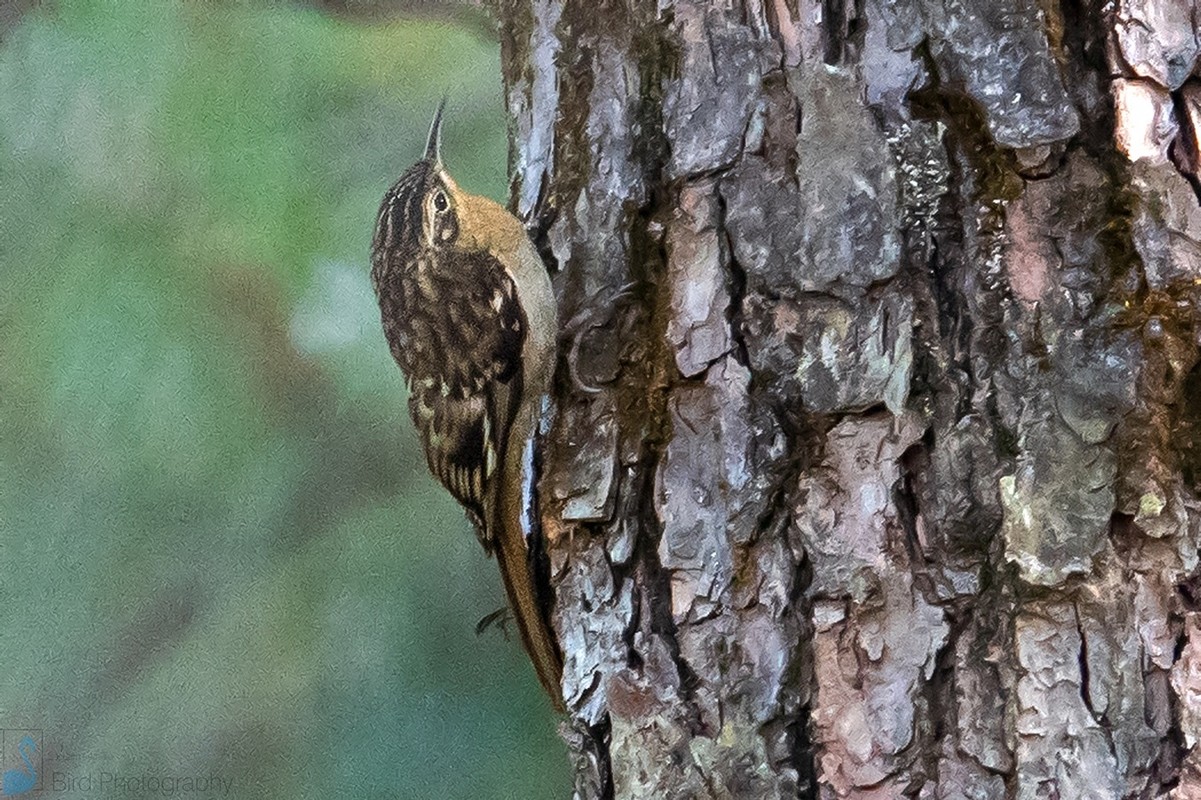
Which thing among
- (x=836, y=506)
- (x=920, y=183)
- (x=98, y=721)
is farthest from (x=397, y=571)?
(x=920, y=183)

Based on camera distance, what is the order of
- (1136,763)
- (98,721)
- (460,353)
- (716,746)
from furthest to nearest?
(460,353), (98,721), (716,746), (1136,763)

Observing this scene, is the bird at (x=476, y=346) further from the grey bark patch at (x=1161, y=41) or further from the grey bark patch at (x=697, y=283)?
the grey bark patch at (x=1161, y=41)

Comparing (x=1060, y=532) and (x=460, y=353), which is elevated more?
(x=460, y=353)

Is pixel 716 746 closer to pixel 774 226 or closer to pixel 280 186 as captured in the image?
pixel 774 226

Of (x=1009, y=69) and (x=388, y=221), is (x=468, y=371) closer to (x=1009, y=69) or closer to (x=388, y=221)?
(x=388, y=221)

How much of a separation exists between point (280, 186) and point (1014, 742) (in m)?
0.86

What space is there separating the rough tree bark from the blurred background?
0.37m

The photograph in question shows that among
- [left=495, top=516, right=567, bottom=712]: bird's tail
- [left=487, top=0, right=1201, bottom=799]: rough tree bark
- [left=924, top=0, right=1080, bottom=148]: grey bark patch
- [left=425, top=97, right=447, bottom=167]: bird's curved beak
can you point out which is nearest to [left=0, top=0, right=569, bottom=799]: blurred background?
[left=425, top=97, right=447, bottom=167]: bird's curved beak

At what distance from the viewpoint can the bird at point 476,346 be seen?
997 millimetres

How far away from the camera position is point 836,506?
717mm

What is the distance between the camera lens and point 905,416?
702mm

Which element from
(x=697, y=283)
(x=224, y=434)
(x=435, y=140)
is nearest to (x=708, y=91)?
(x=697, y=283)

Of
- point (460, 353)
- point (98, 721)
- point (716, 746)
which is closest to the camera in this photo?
point (716, 746)

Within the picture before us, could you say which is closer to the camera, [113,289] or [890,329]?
[890,329]
